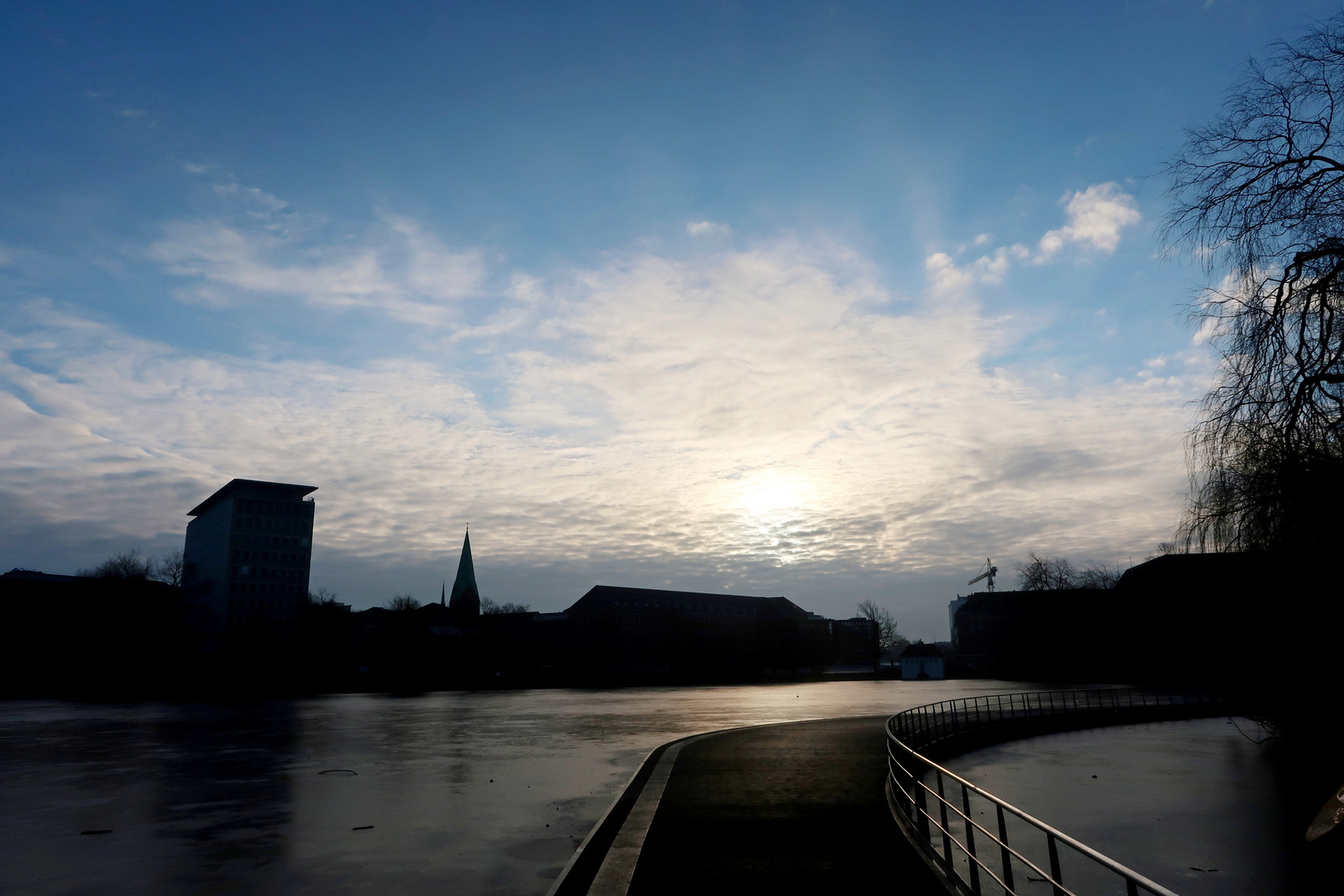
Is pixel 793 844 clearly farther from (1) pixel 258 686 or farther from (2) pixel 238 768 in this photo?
(1) pixel 258 686

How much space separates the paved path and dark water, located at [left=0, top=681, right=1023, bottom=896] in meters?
1.69

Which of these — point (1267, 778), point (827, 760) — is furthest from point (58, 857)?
point (1267, 778)

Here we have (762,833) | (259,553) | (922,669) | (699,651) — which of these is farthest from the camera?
(259,553)

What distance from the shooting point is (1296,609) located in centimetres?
1403

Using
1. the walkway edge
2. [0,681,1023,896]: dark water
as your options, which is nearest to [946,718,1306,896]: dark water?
the walkway edge

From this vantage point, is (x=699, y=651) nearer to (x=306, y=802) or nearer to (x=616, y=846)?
(x=306, y=802)

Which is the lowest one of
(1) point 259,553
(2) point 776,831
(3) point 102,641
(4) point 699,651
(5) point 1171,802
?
(4) point 699,651

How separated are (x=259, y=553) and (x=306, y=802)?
179 meters

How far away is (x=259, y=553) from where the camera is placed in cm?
17700

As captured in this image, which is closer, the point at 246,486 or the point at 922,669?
the point at 922,669

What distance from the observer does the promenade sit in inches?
361

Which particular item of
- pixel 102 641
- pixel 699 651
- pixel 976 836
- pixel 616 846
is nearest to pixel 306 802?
pixel 616 846

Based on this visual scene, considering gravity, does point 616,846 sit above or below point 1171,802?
above

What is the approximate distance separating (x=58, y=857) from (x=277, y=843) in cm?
298
